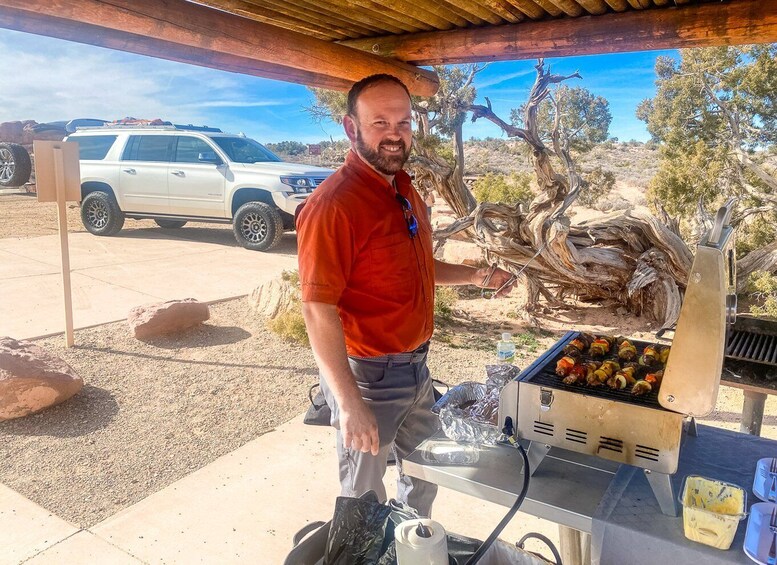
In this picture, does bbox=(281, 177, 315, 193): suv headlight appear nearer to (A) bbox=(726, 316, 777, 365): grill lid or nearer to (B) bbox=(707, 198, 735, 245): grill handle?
(A) bbox=(726, 316, 777, 365): grill lid

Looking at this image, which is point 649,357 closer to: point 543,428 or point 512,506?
point 543,428

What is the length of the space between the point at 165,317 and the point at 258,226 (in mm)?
5175

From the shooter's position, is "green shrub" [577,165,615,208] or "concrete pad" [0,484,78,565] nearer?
"concrete pad" [0,484,78,565]

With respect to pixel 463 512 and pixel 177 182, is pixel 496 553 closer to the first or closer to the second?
pixel 463 512

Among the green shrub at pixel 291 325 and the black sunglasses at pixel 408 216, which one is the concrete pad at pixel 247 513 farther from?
the green shrub at pixel 291 325

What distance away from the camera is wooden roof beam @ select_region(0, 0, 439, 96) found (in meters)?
2.71

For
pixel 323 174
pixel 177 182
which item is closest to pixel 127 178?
pixel 177 182

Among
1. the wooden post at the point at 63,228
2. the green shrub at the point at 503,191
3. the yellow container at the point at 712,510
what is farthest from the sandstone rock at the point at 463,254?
the yellow container at the point at 712,510

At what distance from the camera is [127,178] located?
12.3m

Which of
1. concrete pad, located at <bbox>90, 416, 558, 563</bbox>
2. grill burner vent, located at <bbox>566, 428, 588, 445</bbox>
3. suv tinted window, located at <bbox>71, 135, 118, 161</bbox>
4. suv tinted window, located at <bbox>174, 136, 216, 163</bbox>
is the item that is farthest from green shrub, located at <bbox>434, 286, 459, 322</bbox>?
suv tinted window, located at <bbox>71, 135, 118, 161</bbox>

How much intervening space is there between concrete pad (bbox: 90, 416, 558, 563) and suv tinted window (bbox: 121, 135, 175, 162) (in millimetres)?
9438

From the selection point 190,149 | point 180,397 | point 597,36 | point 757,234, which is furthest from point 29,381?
point 757,234

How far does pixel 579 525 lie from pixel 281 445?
9.39 ft

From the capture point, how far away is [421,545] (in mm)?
1416
